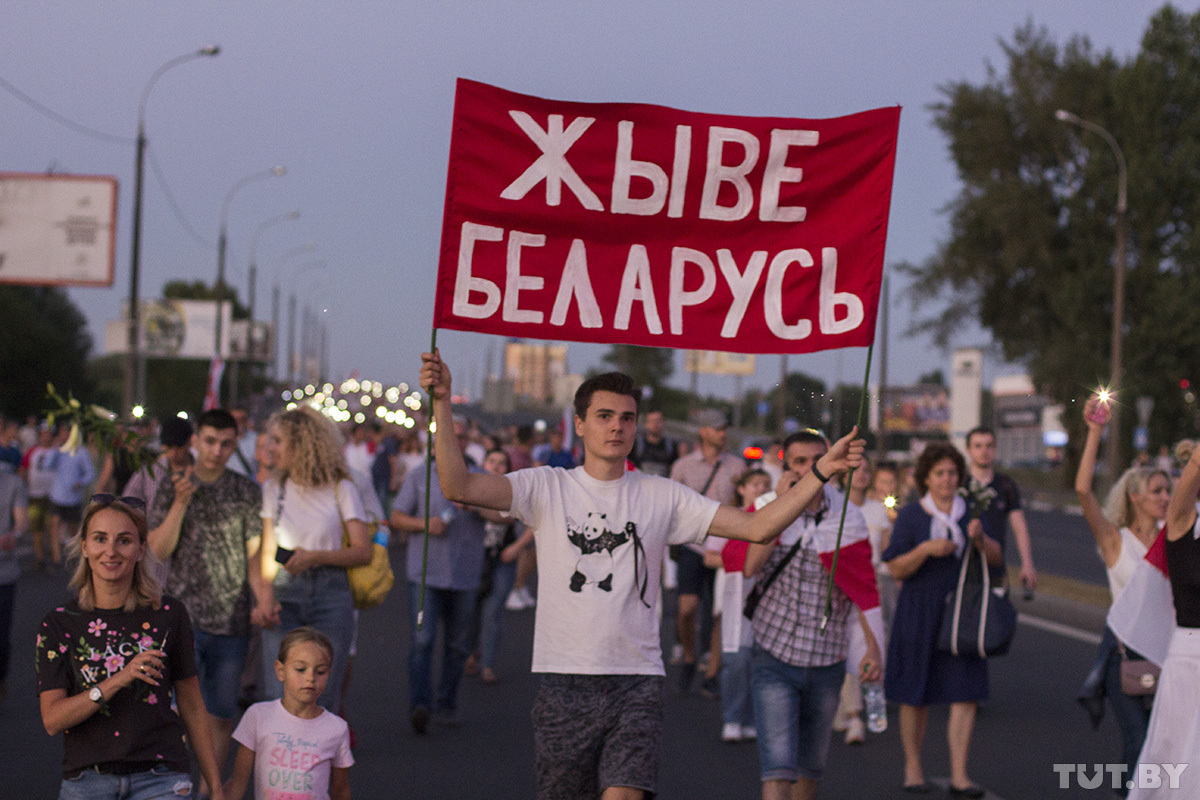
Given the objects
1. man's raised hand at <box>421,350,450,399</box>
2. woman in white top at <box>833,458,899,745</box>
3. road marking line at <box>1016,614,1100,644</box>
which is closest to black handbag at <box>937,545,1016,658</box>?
woman in white top at <box>833,458,899,745</box>

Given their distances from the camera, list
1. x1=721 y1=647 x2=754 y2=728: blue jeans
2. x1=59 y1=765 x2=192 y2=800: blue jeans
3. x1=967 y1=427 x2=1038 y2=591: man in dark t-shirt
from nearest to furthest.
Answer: x1=59 y1=765 x2=192 y2=800: blue jeans < x1=721 y1=647 x2=754 y2=728: blue jeans < x1=967 y1=427 x2=1038 y2=591: man in dark t-shirt

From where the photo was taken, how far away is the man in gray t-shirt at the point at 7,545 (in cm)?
873

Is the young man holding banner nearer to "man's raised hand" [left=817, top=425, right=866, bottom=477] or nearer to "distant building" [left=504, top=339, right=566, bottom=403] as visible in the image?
"man's raised hand" [left=817, top=425, right=866, bottom=477]

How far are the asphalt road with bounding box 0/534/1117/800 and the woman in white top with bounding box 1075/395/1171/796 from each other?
93 centimetres

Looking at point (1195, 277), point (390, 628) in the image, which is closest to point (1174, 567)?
point (390, 628)

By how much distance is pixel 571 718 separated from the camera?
4.54 metres

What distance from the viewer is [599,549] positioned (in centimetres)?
466

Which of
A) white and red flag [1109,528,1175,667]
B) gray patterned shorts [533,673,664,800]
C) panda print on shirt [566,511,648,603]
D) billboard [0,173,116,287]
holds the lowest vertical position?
gray patterned shorts [533,673,664,800]

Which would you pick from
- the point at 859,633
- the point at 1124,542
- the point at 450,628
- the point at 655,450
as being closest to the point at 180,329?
the point at 655,450

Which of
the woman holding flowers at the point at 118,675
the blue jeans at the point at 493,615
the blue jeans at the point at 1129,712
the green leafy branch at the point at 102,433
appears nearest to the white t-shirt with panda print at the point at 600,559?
the woman holding flowers at the point at 118,675

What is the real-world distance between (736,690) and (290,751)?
4.40 meters

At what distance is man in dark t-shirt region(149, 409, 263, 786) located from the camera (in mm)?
6633

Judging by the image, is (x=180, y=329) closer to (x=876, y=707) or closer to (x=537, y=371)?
(x=876, y=707)

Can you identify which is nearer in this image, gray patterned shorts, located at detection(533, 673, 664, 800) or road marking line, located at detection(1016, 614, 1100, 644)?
gray patterned shorts, located at detection(533, 673, 664, 800)
